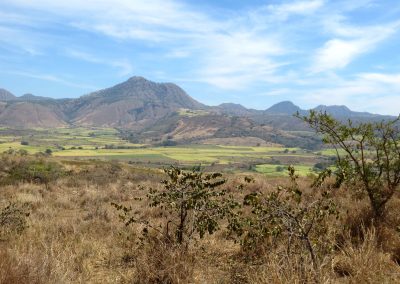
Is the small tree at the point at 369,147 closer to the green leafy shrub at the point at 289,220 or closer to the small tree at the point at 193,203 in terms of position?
the green leafy shrub at the point at 289,220

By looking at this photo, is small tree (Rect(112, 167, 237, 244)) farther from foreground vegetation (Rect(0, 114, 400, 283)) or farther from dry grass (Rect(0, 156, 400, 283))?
dry grass (Rect(0, 156, 400, 283))

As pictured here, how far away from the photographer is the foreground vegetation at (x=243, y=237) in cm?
570

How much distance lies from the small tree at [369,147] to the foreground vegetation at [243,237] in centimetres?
2

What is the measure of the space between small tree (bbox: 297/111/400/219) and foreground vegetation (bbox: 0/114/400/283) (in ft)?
0.08

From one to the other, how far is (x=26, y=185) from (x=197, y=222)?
15.9 meters

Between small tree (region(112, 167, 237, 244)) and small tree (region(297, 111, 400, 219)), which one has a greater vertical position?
small tree (region(297, 111, 400, 219))

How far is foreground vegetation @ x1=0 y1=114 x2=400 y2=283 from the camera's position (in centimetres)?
570

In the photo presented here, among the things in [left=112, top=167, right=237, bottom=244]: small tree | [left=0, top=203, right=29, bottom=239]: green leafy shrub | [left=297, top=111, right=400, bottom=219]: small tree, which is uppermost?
[left=297, top=111, right=400, bottom=219]: small tree

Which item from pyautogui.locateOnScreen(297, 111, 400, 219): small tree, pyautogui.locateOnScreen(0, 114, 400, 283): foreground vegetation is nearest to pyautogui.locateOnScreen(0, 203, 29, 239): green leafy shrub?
pyautogui.locateOnScreen(0, 114, 400, 283): foreground vegetation

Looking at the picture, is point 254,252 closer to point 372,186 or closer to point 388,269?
point 388,269

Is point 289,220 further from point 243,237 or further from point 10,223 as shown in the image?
point 10,223

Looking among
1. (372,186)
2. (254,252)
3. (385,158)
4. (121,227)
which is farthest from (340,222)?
(121,227)

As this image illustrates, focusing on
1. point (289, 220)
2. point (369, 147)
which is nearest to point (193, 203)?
point (289, 220)

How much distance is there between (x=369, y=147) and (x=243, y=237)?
3.47 meters
